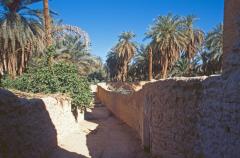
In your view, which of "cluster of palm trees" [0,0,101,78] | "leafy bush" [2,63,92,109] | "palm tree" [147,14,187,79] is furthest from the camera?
"palm tree" [147,14,187,79]

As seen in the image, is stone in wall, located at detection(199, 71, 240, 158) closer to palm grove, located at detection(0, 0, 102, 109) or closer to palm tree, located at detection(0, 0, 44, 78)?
palm grove, located at detection(0, 0, 102, 109)

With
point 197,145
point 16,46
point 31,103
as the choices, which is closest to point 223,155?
point 197,145

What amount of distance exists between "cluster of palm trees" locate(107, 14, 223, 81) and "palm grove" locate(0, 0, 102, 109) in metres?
13.1

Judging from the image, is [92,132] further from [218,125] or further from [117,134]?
[218,125]

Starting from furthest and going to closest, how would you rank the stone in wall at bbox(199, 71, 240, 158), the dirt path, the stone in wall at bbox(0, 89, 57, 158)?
the dirt path, the stone in wall at bbox(0, 89, 57, 158), the stone in wall at bbox(199, 71, 240, 158)

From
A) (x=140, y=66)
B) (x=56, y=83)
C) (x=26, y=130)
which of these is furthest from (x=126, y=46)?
(x=26, y=130)

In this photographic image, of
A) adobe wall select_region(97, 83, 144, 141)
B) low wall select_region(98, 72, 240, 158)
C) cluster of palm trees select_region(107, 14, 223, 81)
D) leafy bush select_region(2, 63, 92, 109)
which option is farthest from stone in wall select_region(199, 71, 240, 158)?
cluster of palm trees select_region(107, 14, 223, 81)

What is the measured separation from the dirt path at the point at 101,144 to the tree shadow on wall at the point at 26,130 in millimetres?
249

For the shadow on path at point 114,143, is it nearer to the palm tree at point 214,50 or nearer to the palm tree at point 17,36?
the palm tree at point 17,36

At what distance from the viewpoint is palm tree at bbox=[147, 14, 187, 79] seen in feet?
107

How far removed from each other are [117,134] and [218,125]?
32.8 feet

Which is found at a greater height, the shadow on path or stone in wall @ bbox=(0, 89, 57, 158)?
stone in wall @ bbox=(0, 89, 57, 158)

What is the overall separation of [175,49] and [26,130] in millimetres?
26831

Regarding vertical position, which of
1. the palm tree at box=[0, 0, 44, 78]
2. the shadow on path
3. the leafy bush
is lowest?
the shadow on path
